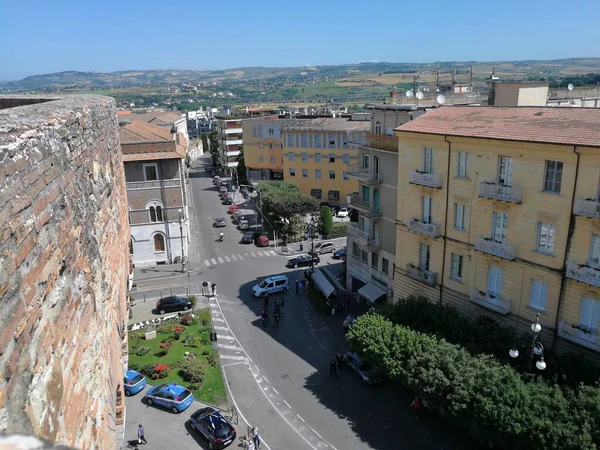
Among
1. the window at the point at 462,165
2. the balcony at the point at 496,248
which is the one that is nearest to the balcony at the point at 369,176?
the window at the point at 462,165

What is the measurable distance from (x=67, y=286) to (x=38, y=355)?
1446 millimetres

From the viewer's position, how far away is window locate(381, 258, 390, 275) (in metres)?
29.4

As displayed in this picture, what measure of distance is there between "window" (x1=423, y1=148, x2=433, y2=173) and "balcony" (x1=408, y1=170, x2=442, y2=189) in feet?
1.28

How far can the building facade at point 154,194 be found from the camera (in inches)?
1438

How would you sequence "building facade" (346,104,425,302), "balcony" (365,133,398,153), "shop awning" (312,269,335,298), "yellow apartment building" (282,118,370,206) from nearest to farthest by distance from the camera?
1. "balcony" (365,133,398,153)
2. "building facade" (346,104,425,302)
3. "shop awning" (312,269,335,298)
4. "yellow apartment building" (282,118,370,206)

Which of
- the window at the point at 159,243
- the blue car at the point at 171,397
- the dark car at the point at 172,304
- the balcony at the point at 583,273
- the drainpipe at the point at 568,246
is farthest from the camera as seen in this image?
the window at the point at 159,243

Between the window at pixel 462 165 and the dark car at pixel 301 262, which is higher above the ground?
the window at pixel 462 165

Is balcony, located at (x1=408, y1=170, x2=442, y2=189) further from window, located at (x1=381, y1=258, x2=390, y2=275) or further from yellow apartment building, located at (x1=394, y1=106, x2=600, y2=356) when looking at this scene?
window, located at (x1=381, y1=258, x2=390, y2=275)

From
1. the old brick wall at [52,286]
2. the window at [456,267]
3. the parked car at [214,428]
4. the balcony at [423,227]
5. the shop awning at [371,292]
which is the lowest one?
the parked car at [214,428]

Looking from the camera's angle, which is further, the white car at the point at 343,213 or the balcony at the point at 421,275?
the white car at the point at 343,213

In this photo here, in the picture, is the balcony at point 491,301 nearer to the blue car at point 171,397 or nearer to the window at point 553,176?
the window at point 553,176

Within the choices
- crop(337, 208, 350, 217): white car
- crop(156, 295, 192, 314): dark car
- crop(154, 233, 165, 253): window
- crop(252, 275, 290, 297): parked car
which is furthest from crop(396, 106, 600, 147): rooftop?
crop(337, 208, 350, 217): white car

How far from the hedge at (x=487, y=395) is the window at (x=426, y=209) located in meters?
6.13

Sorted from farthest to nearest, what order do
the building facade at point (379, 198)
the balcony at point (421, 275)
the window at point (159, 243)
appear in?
the window at point (159, 243) < the building facade at point (379, 198) < the balcony at point (421, 275)
